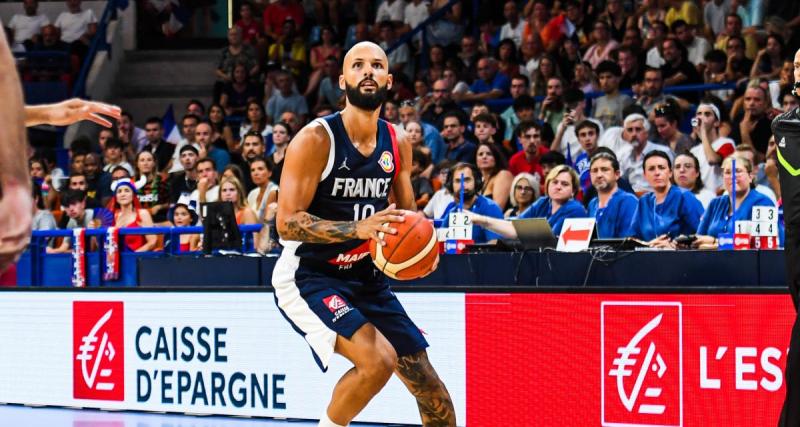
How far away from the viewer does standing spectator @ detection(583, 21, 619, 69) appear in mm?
15359

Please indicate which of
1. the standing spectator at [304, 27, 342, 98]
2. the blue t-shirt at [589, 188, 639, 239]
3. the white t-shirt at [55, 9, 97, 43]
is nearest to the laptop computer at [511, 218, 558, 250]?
the blue t-shirt at [589, 188, 639, 239]

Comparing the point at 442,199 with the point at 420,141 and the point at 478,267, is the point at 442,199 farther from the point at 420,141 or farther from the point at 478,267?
the point at 478,267

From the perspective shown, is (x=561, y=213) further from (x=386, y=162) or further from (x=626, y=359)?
(x=386, y=162)

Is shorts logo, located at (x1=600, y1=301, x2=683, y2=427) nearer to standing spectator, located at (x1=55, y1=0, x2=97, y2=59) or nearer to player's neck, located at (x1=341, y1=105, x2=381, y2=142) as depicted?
player's neck, located at (x1=341, y1=105, x2=381, y2=142)

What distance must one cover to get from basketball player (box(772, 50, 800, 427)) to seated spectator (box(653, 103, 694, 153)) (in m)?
7.18

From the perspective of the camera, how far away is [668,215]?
10.2 meters

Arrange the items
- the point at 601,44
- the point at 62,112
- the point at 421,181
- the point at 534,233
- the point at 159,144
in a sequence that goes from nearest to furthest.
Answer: the point at 62,112 → the point at 534,233 → the point at 421,181 → the point at 601,44 → the point at 159,144

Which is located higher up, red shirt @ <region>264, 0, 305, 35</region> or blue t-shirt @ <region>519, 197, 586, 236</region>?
red shirt @ <region>264, 0, 305, 35</region>

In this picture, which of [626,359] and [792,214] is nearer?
[792,214]

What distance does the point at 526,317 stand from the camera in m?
8.72

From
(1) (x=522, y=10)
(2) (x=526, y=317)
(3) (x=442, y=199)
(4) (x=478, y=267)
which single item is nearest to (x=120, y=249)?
(3) (x=442, y=199)

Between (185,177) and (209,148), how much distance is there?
1028 millimetres

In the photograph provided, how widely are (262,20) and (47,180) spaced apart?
557 centimetres

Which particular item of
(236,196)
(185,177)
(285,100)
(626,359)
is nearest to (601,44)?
(285,100)
